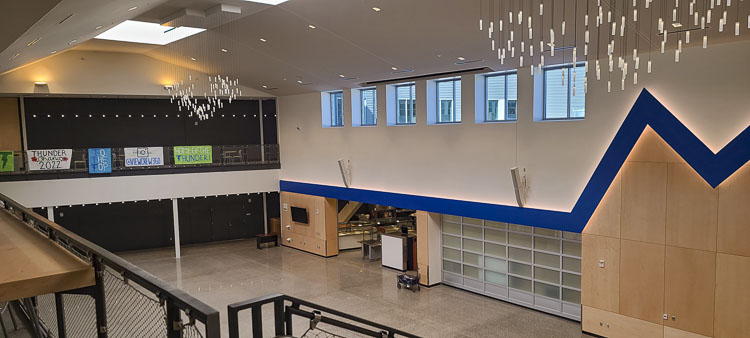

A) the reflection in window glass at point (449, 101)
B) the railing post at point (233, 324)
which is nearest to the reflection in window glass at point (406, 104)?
the reflection in window glass at point (449, 101)

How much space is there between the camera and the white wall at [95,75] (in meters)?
18.1

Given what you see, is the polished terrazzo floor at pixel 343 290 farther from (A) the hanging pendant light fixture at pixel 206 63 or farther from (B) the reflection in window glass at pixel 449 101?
(A) the hanging pendant light fixture at pixel 206 63

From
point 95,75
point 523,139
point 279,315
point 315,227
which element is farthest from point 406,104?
point 279,315

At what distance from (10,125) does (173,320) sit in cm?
2229

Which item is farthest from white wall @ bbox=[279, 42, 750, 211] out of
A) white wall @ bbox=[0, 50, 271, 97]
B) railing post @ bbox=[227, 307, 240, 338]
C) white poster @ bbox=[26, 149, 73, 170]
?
railing post @ bbox=[227, 307, 240, 338]

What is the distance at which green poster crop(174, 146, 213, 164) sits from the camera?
1980 cm

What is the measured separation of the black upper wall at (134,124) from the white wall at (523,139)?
3.51 metres

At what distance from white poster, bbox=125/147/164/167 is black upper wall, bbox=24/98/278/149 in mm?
3126

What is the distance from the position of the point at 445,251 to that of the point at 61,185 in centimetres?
1310

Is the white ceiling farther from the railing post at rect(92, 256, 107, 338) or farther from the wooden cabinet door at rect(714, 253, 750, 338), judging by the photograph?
the railing post at rect(92, 256, 107, 338)

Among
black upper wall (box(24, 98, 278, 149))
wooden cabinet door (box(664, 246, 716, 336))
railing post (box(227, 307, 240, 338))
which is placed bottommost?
wooden cabinet door (box(664, 246, 716, 336))

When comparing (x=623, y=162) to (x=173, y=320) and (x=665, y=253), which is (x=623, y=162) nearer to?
(x=665, y=253)

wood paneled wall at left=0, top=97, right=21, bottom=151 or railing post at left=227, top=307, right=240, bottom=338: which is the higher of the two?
wood paneled wall at left=0, top=97, right=21, bottom=151

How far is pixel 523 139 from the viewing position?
1329 centimetres
